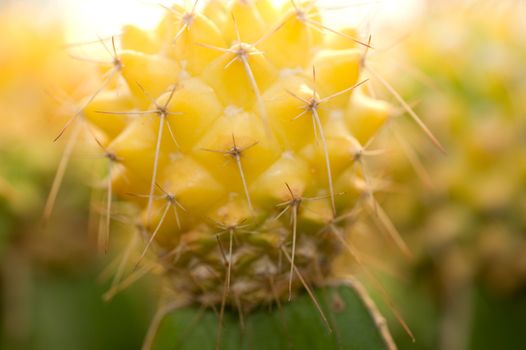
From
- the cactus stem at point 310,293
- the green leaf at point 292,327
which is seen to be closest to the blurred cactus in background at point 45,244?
the green leaf at point 292,327

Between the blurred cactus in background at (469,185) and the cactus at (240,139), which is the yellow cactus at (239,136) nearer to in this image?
the cactus at (240,139)

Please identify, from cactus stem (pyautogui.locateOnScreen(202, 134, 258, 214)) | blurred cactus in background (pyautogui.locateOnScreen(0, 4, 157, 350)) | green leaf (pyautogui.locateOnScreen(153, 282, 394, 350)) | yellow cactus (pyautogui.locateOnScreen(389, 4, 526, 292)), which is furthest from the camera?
blurred cactus in background (pyautogui.locateOnScreen(0, 4, 157, 350))

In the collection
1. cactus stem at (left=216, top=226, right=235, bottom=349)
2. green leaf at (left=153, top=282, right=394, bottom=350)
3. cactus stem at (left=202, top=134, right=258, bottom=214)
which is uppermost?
cactus stem at (left=202, top=134, right=258, bottom=214)

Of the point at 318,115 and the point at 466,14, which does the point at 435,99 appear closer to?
the point at 466,14

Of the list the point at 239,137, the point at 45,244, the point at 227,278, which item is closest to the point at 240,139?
the point at 239,137

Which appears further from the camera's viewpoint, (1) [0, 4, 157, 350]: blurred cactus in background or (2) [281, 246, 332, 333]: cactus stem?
(1) [0, 4, 157, 350]: blurred cactus in background

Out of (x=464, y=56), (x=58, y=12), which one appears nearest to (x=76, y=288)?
(x=58, y=12)

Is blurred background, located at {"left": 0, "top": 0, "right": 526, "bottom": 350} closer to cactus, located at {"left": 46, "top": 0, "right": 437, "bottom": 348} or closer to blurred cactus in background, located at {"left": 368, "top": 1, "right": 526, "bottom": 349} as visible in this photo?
blurred cactus in background, located at {"left": 368, "top": 1, "right": 526, "bottom": 349}

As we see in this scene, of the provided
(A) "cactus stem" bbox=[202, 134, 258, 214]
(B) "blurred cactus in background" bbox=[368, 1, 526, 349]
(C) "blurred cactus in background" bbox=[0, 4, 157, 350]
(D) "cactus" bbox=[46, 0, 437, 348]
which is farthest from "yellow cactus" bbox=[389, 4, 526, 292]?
(C) "blurred cactus in background" bbox=[0, 4, 157, 350]
